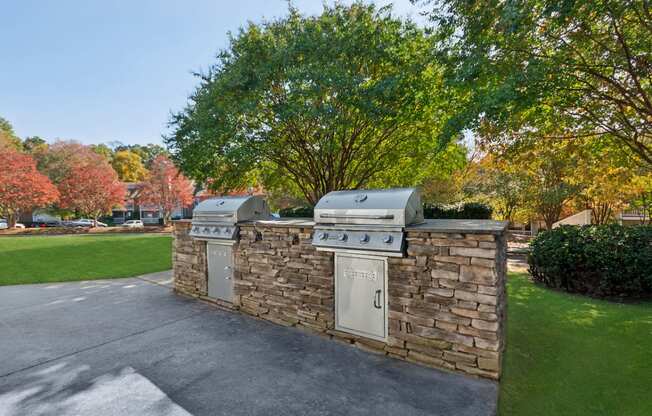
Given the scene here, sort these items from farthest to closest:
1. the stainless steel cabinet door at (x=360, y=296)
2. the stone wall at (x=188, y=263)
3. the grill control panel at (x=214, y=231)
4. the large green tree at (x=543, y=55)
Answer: the stone wall at (x=188, y=263) → the grill control panel at (x=214, y=231) → the large green tree at (x=543, y=55) → the stainless steel cabinet door at (x=360, y=296)

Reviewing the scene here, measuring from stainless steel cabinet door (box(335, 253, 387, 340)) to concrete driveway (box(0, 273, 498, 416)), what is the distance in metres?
0.29

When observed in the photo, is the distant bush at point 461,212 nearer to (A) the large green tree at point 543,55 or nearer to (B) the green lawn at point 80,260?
(A) the large green tree at point 543,55

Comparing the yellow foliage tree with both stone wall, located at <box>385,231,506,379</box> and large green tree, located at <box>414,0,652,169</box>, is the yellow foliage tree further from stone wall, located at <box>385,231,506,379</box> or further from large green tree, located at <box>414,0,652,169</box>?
stone wall, located at <box>385,231,506,379</box>

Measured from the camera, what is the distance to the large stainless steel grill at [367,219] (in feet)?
11.3

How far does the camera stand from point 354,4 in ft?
26.1

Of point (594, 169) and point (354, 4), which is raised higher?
point (354, 4)

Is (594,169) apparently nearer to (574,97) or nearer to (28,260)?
(574,97)

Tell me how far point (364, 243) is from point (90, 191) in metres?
25.8

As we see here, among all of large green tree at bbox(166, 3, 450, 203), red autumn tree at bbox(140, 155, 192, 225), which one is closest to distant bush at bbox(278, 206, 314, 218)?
large green tree at bbox(166, 3, 450, 203)

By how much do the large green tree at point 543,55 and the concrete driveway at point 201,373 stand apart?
4050mm

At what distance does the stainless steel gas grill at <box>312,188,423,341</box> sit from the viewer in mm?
3492

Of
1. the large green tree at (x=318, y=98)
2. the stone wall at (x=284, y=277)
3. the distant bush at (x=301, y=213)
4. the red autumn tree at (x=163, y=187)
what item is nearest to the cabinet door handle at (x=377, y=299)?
the stone wall at (x=284, y=277)

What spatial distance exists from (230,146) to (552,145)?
8.43 meters

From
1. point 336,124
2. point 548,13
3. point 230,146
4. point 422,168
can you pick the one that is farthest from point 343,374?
point 422,168
